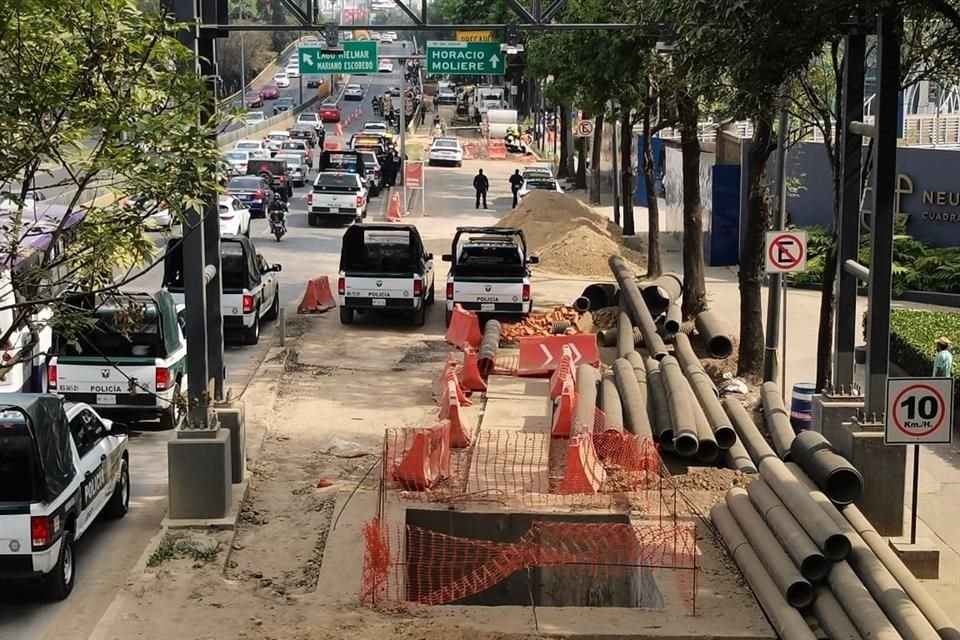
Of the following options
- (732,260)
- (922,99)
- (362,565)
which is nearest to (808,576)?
(362,565)

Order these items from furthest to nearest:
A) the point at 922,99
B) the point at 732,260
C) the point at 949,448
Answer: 1. the point at 922,99
2. the point at 732,260
3. the point at 949,448

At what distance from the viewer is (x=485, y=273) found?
27484 millimetres

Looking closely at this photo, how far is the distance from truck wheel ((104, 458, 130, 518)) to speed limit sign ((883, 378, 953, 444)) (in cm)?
755

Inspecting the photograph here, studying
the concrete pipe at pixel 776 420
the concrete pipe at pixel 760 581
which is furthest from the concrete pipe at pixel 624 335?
the concrete pipe at pixel 760 581

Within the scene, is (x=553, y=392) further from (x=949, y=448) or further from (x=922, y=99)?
(x=922, y=99)

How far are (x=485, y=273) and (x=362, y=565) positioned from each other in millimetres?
14443

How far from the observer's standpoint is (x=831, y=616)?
11.4m

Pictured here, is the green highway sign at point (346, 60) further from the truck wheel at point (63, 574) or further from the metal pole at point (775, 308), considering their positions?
the truck wheel at point (63, 574)

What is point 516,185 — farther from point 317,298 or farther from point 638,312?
point 638,312

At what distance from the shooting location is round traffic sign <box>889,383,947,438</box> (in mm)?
12914

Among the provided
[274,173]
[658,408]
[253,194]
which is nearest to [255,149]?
[274,173]

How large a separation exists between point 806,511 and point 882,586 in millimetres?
1300

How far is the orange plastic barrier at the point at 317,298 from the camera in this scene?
97.2 feet

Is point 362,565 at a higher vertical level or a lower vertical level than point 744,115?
lower
